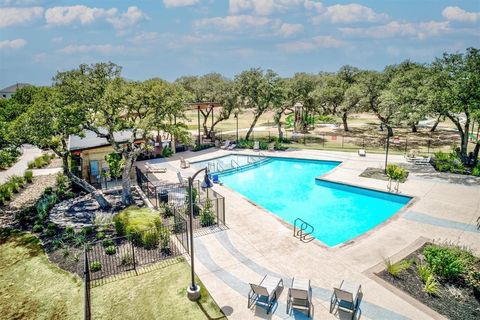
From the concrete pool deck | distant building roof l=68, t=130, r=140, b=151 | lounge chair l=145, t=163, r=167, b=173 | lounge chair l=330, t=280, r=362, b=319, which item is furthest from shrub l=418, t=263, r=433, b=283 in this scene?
lounge chair l=145, t=163, r=167, b=173

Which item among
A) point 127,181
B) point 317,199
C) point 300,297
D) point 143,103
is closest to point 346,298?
point 300,297

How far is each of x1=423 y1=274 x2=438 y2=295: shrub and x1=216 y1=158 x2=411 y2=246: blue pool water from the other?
18.3 feet

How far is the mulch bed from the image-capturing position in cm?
962

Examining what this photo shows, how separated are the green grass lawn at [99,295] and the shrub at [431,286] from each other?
22.7 ft

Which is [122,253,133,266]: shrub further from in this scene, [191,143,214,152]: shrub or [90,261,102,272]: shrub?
[191,143,214,152]: shrub

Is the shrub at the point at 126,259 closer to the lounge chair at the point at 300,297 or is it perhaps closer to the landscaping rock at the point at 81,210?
the landscaping rock at the point at 81,210

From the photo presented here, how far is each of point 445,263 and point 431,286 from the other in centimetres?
Result: 134

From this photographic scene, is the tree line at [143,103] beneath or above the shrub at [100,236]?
above

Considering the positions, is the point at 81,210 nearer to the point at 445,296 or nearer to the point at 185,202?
the point at 185,202

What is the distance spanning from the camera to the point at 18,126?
15.4m

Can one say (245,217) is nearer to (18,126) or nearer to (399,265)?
(399,265)

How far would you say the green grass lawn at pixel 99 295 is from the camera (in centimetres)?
1009

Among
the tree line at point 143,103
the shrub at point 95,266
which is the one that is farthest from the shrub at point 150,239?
the tree line at point 143,103

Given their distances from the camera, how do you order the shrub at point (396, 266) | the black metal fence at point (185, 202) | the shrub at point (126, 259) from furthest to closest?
the black metal fence at point (185, 202), the shrub at point (126, 259), the shrub at point (396, 266)
